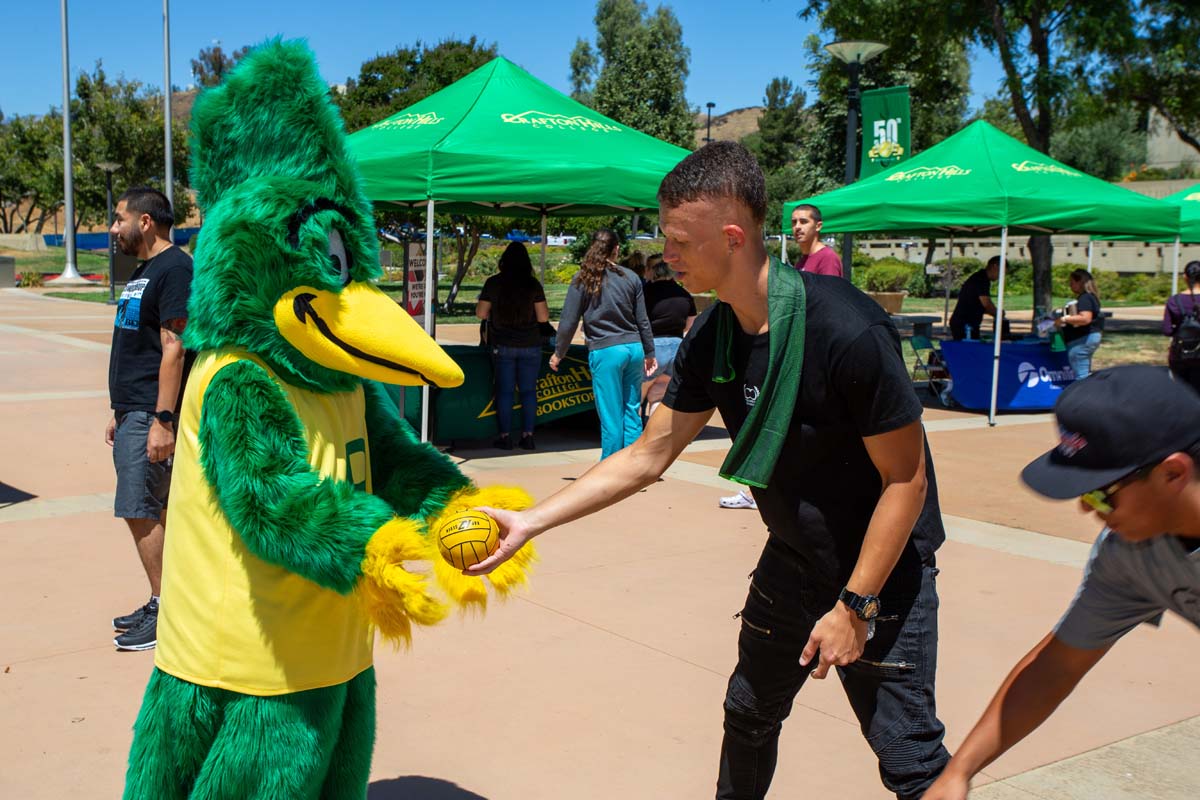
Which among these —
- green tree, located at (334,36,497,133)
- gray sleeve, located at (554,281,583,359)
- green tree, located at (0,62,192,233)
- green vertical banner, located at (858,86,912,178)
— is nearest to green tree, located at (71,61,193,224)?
green tree, located at (0,62,192,233)

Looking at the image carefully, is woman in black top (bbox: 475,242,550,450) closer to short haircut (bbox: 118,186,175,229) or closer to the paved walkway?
the paved walkway

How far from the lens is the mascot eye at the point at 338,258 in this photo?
271 centimetres

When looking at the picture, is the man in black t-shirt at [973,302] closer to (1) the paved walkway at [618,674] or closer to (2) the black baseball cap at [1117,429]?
(1) the paved walkway at [618,674]

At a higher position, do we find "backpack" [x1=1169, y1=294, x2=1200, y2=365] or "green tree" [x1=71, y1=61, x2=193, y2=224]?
"green tree" [x1=71, y1=61, x2=193, y2=224]

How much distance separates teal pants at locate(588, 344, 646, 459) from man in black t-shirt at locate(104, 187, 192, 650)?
3.81 meters

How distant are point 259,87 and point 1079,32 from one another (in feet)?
71.4

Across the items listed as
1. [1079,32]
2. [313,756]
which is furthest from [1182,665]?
[1079,32]

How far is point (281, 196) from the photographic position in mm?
2637

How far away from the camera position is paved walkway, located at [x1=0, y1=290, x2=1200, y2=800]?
3691 mm

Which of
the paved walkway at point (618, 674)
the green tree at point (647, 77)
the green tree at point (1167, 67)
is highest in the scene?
the green tree at point (647, 77)

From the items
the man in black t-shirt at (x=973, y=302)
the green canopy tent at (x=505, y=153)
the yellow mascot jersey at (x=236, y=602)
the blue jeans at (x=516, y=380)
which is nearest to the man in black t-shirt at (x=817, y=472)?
the yellow mascot jersey at (x=236, y=602)

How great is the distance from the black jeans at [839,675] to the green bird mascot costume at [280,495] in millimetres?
693

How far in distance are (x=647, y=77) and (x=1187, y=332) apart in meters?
47.6

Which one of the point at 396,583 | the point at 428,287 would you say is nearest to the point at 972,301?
the point at 428,287
